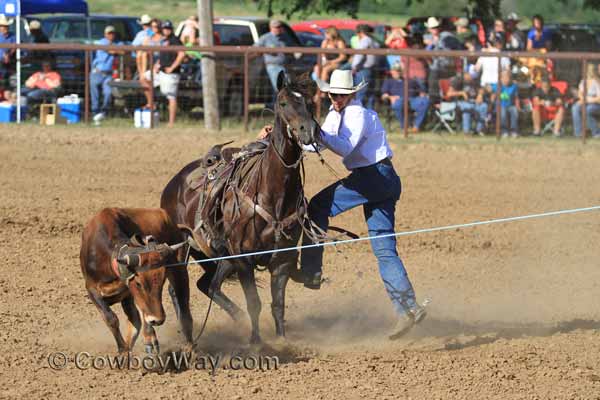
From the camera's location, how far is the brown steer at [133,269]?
6.19 m

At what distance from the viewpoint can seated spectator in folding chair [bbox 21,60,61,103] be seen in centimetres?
1803

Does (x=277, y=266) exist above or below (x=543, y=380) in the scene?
above

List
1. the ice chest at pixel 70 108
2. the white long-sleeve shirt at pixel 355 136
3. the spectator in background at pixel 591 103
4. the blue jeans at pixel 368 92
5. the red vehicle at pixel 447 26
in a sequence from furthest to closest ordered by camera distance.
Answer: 1. the red vehicle at pixel 447 26
2. the ice chest at pixel 70 108
3. the blue jeans at pixel 368 92
4. the spectator in background at pixel 591 103
5. the white long-sleeve shirt at pixel 355 136

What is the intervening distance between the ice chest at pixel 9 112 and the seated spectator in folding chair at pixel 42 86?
9.4 inches

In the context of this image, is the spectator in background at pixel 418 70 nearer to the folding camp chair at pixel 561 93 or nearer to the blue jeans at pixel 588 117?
the folding camp chair at pixel 561 93

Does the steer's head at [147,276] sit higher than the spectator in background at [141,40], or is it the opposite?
the spectator in background at [141,40]

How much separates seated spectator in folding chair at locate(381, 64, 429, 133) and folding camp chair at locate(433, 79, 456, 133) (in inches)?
10.5

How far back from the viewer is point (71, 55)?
18.2 metres

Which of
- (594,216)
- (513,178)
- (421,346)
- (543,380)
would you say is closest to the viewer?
(543,380)

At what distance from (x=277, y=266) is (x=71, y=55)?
38.7 feet

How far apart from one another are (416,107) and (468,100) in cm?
86

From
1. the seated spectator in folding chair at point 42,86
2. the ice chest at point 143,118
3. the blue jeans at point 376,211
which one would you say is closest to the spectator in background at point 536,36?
the ice chest at point 143,118

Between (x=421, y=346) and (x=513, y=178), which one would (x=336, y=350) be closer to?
(x=421, y=346)

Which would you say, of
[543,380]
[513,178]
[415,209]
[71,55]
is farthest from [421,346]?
[71,55]
